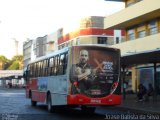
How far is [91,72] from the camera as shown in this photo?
20.5 meters

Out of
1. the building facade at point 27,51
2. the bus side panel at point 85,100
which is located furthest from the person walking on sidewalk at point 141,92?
the building facade at point 27,51

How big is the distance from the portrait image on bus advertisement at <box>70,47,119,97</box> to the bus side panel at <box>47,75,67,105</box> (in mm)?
731

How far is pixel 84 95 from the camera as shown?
20.2m

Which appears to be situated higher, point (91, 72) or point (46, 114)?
point (91, 72)

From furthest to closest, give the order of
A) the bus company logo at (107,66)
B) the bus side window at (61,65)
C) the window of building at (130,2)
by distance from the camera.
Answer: the window of building at (130,2) → the bus side window at (61,65) → the bus company logo at (107,66)

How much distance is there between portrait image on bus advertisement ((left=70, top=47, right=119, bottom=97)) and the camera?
800 inches

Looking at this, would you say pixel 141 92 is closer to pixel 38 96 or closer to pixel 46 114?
pixel 38 96

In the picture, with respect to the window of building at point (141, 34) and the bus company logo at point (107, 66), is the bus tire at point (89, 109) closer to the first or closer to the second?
the bus company logo at point (107, 66)

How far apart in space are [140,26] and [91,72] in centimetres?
2361

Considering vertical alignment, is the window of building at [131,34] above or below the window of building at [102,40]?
below

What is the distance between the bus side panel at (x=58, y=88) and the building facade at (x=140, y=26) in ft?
45.2

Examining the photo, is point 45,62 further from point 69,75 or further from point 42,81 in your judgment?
point 69,75

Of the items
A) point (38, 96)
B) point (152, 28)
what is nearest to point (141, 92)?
point (38, 96)

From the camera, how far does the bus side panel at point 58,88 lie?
2092 centimetres
